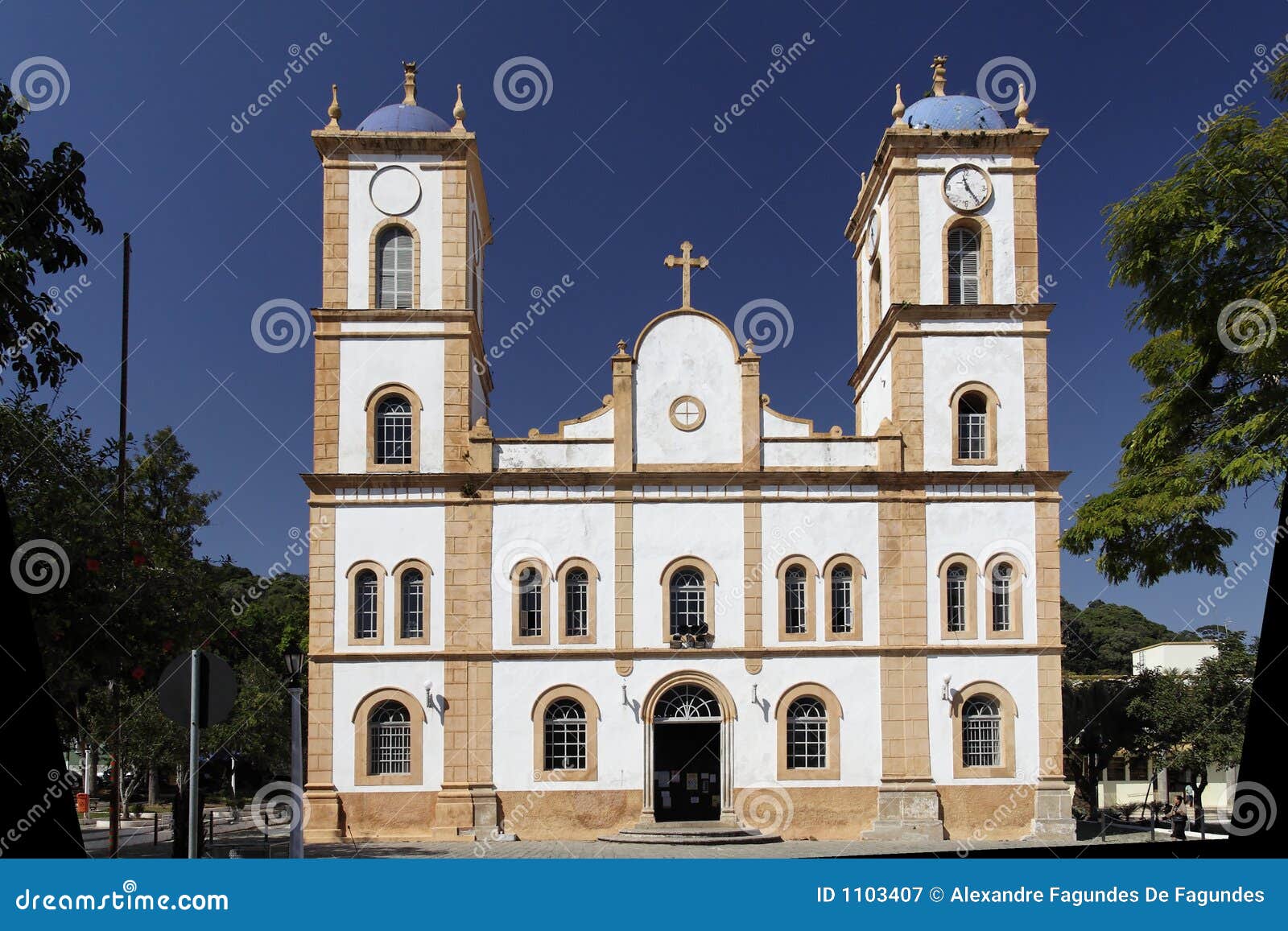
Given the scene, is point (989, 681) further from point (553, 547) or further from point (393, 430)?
point (393, 430)

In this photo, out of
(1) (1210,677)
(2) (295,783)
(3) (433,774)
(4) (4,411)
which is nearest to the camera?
(4) (4,411)

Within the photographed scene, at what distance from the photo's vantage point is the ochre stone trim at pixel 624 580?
27047mm

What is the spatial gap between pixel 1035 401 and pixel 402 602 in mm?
15631

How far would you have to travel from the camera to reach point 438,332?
28.3 meters

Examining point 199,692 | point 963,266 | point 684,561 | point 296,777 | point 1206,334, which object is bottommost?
point 296,777

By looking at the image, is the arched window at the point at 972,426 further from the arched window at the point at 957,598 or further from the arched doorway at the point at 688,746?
the arched doorway at the point at 688,746

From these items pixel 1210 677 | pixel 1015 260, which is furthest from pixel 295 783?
pixel 1210 677

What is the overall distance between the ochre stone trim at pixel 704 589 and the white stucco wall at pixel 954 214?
8744 mm

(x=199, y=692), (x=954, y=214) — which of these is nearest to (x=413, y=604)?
(x=954, y=214)

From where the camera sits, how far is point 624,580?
27328 mm

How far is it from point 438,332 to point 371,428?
2.79 meters

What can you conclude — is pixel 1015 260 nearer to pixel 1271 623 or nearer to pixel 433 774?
pixel 433 774

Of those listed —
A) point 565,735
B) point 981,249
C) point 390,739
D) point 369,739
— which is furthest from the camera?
point 981,249

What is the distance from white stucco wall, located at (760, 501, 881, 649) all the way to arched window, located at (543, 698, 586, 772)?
466 centimetres
